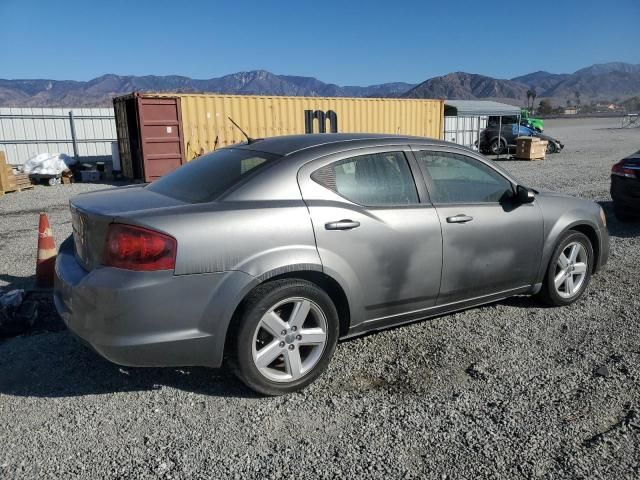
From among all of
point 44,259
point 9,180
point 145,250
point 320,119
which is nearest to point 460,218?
point 145,250

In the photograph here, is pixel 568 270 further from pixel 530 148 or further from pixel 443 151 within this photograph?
pixel 530 148

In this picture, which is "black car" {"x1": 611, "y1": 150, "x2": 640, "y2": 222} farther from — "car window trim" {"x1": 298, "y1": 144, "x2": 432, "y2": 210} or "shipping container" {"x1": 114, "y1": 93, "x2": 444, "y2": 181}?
"shipping container" {"x1": 114, "y1": 93, "x2": 444, "y2": 181}

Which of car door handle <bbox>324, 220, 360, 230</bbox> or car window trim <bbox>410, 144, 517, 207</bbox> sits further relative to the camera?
car window trim <bbox>410, 144, 517, 207</bbox>

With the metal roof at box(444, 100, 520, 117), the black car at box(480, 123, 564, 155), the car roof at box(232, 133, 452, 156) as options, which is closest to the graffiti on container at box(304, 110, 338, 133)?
the metal roof at box(444, 100, 520, 117)

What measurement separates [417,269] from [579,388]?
48.1 inches

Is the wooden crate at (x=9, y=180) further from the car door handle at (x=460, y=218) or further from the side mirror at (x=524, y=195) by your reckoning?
the side mirror at (x=524, y=195)

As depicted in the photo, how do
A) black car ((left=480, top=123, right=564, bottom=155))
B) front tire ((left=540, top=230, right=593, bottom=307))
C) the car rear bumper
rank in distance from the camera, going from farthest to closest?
black car ((left=480, top=123, right=564, bottom=155)), front tire ((left=540, top=230, right=593, bottom=307)), the car rear bumper

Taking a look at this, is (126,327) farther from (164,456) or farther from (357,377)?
(357,377)

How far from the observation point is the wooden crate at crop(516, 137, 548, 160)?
71.2 ft

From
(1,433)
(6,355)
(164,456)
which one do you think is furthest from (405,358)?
(6,355)

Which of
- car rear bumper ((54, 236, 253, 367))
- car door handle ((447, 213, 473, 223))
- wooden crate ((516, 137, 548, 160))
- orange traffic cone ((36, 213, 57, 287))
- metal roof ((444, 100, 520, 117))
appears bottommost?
wooden crate ((516, 137, 548, 160))

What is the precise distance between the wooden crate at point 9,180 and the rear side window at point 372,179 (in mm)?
12980

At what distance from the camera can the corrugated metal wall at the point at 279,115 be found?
15633mm

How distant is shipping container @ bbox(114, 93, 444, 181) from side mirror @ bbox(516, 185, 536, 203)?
12899 millimetres
